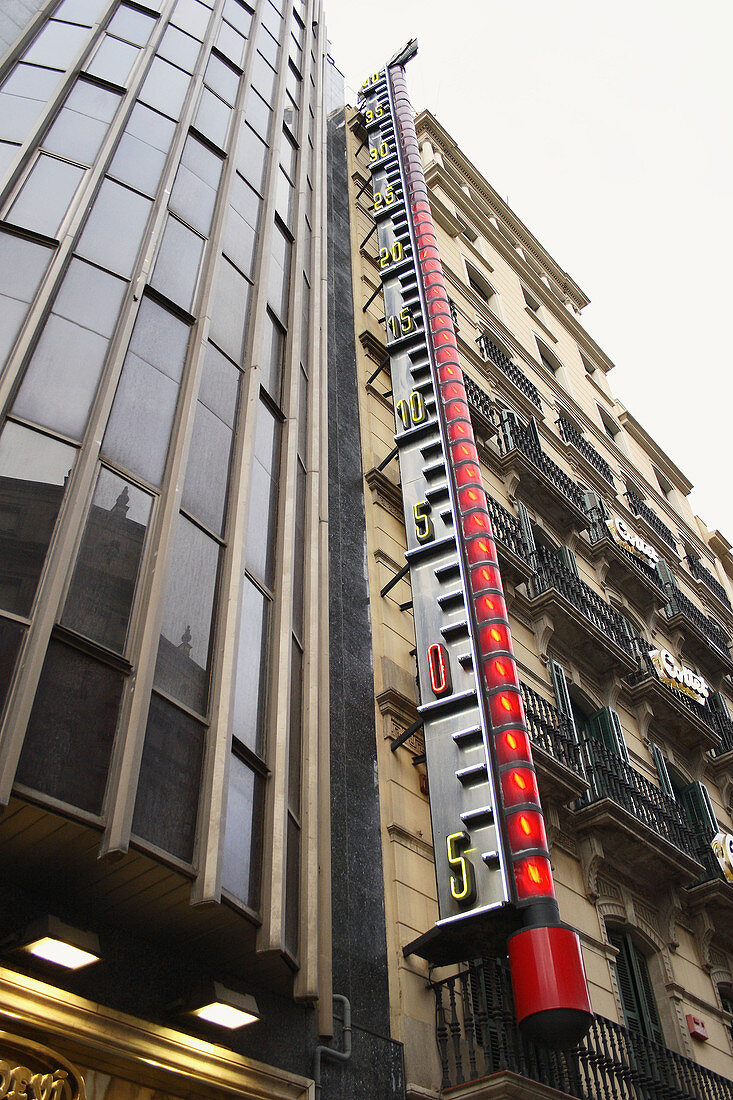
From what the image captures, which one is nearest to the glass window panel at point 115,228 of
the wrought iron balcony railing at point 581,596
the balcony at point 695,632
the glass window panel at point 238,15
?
the glass window panel at point 238,15

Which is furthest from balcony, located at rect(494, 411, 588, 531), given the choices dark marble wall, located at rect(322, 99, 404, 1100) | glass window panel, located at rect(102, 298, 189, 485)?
glass window panel, located at rect(102, 298, 189, 485)

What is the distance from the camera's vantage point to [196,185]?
538 inches

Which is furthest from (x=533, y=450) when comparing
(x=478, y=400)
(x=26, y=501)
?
(x=26, y=501)

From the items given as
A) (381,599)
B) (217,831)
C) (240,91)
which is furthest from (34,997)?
(240,91)

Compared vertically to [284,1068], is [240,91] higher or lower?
higher

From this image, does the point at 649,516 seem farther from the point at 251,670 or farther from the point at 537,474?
the point at 251,670

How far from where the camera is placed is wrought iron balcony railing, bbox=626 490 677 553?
28375mm

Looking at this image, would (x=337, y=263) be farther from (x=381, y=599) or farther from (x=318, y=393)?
(x=381, y=599)

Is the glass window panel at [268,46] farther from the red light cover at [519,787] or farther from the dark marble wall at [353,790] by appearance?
the red light cover at [519,787]

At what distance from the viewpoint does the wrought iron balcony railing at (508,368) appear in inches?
979

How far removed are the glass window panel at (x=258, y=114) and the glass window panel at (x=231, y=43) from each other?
34.7 inches

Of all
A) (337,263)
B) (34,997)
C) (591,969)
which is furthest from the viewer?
(337,263)

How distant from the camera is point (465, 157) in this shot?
1391 inches

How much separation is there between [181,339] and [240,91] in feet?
27.2
